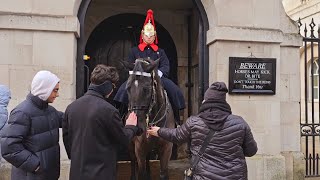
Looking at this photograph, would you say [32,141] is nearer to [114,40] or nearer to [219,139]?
[219,139]

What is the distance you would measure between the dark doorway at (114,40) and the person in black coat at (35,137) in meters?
6.51

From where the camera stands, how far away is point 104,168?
336cm

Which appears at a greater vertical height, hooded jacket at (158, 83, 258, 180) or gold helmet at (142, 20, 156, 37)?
gold helmet at (142, 20, 156, 37)

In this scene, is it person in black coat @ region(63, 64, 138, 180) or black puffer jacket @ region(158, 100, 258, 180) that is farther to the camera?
black puffer jacket @ region(158, 100, 258, 180)

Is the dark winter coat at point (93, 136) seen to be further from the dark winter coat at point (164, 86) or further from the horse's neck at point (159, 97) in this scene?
the dark winter coat at point (164, 86)

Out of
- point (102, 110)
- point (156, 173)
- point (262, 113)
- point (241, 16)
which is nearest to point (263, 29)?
point (241, 16)

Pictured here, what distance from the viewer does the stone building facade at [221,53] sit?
619 centimetres

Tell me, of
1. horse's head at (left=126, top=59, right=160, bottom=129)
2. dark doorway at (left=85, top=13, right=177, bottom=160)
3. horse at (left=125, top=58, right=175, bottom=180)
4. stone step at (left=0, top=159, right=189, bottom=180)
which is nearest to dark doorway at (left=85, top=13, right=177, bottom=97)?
dark doorway at (left=85, top=13, right=177, bottom=160)

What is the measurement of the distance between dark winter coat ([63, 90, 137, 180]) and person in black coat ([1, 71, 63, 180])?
24 cm

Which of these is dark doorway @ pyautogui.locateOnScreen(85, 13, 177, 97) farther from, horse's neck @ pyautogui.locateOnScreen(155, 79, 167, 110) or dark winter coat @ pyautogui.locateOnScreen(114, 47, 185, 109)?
horse's neck @ pyautogui.locateOnScreen(155, 79, 167, 110)

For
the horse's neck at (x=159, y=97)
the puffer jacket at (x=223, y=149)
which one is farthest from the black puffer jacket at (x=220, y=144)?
the horse's neck at (x=159, y=97)

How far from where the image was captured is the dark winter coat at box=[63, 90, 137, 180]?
10.8ft

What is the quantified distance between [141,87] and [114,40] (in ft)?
18.0

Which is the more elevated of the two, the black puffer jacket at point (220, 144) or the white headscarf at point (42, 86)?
the white headscarf at point (42, 86)
